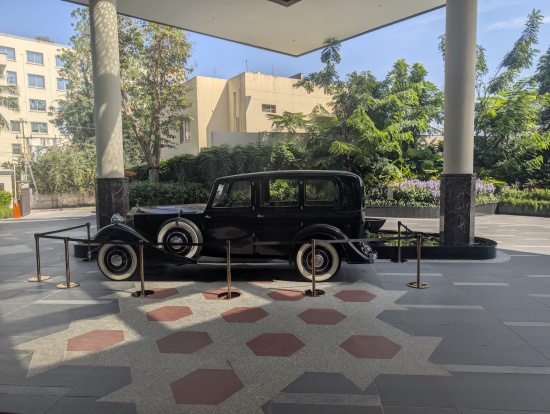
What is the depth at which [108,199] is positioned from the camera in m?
8.21

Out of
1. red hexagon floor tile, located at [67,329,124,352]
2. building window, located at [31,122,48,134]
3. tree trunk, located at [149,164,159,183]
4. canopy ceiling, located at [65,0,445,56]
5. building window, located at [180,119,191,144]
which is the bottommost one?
red hexagon floor tile, located at [67,329,124,352]

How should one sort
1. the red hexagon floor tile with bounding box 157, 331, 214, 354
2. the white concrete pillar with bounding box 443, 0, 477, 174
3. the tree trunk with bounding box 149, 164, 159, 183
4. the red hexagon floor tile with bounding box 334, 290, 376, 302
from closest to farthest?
the red hexagon floor tile with bounding box 157, 331, 214, 354 < the red hexagon floor tile with bounding box 334, 290, 376, 302 < the white concrete pillar with bounding box 443, 0, 477, 174 < the tree trunk with bounding box 149, 164, 159, 183

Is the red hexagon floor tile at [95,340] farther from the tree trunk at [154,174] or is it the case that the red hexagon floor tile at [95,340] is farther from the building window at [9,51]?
the building window at [9,51]

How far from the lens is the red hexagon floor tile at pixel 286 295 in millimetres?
5301

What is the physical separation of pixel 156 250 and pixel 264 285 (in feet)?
5.78

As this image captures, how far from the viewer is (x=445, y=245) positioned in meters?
7.81

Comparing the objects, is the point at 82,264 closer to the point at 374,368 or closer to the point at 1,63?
the point at 374,368

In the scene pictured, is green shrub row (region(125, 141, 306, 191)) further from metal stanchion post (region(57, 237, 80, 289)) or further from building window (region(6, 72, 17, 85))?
building window (region(6, 72, 17, 85))

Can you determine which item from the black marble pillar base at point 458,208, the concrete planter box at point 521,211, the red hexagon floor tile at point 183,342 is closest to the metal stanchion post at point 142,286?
the red hexagon floor tile at point 183,342

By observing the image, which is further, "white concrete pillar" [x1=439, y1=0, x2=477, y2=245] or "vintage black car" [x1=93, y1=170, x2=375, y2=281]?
"white concrete pillar" [x1=439, y1=0, x2=477, y2=245]

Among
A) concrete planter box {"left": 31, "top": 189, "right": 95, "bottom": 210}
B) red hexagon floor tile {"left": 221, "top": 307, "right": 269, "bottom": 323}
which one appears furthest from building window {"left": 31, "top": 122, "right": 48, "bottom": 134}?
red hexagon floor tile {"left": 221, "top": 307, "right": 269, "bottom": 323}

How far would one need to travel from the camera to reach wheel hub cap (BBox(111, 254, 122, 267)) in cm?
631

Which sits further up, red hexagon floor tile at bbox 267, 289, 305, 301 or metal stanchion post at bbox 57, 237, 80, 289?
metal stanchion post at bbox 57, 237, 80, 289

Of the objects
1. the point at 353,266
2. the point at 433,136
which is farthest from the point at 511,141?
the point at 353,266
